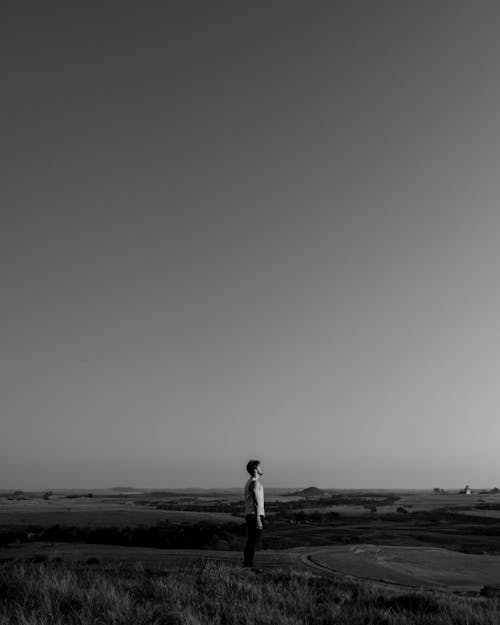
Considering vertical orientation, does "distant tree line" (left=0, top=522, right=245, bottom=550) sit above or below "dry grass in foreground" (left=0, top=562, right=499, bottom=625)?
below

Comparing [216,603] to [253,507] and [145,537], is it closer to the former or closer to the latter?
[253,507]

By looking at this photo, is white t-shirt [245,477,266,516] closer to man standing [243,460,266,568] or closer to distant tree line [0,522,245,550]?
man standing [243,460,266,568]

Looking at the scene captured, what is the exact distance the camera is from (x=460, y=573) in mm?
13984

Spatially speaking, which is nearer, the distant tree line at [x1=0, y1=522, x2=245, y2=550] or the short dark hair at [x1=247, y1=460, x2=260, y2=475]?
the short dark hair at [x1=247, y1=460, x2=260, y2=475]

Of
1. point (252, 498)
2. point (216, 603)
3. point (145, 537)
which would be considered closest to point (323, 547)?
point (145, 537)

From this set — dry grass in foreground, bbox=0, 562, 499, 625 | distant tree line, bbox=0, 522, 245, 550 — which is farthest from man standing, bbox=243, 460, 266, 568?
distant tree line, bbox=0, 522, 245, 550

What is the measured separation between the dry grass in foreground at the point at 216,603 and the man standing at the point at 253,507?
1583mm

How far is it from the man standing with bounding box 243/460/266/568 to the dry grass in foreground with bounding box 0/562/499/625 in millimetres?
1583

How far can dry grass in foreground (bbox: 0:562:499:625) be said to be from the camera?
736cm

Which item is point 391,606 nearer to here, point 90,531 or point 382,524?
point 90,531

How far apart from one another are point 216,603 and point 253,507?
4231 millimetres

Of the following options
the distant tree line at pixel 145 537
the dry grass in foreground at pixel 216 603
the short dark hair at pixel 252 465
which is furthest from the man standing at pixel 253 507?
the distant tree line at pixel 145 537

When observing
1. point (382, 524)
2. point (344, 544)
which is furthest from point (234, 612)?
point (382, 524)

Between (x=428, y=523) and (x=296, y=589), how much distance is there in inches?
919
